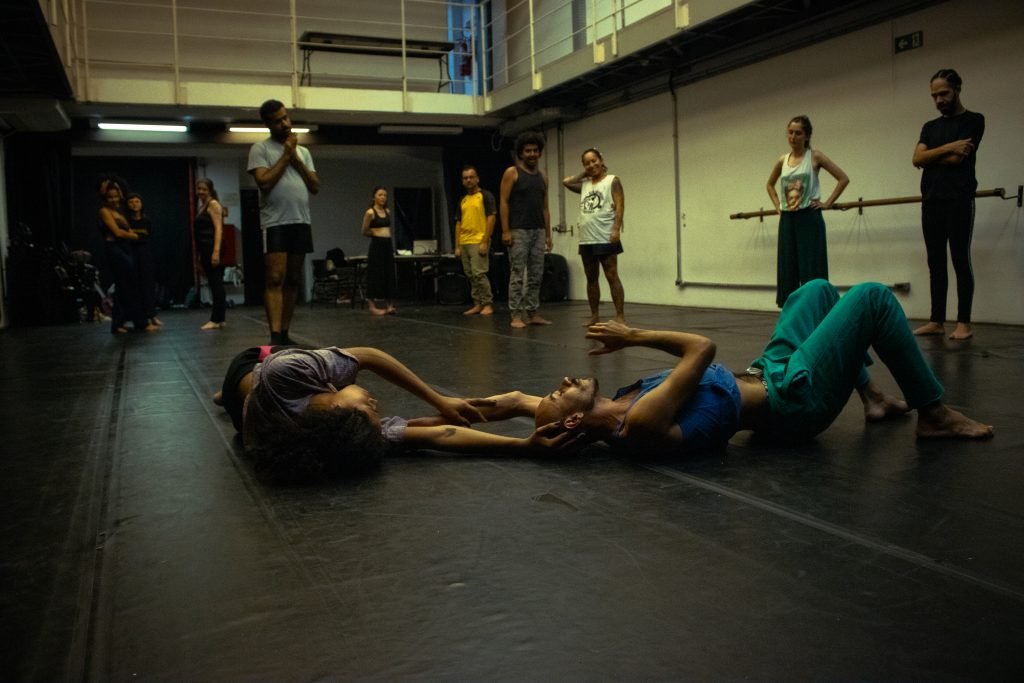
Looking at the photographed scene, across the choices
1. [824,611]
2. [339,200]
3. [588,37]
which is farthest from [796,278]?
[339,200]

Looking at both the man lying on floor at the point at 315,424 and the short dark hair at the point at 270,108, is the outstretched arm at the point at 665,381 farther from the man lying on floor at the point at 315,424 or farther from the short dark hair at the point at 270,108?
the short dark hair at the point at 270,108

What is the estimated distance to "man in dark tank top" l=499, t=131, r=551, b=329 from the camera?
762cm

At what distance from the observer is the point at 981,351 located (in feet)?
15.4

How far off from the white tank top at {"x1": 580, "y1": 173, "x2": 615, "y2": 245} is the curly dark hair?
495 centimetres

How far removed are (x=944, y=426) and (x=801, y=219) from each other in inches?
151

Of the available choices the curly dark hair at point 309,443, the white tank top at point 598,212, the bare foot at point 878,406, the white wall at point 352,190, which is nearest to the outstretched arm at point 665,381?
the curly dark hair at point 309,443

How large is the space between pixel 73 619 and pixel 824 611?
1203mm

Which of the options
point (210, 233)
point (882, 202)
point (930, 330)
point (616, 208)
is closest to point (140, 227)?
point (210, 233)

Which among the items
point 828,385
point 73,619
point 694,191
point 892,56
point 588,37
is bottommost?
point 73,619

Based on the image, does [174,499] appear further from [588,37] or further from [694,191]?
[588,37]

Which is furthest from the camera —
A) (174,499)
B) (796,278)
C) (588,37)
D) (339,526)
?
(588,37)

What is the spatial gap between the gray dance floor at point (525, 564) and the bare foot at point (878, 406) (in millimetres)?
52

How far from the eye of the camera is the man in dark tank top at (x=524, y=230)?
300 inches

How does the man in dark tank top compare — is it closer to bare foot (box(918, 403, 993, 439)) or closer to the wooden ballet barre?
the wooden ballet barre
